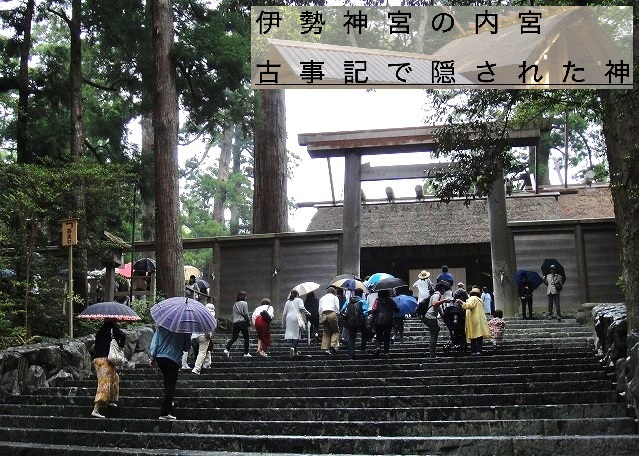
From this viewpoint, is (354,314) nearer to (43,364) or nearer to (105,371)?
(105,371)

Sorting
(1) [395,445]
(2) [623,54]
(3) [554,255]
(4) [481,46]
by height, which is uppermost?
(4) [481,46]

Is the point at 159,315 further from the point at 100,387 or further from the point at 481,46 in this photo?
the point at 481,46

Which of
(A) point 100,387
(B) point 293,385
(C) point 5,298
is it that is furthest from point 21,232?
(B) point 293,385

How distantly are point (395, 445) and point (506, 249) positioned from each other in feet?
35.2

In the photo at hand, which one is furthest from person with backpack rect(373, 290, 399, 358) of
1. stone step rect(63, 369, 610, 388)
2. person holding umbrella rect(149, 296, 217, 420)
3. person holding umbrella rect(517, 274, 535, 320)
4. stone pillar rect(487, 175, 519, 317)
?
stone pillar rect(487, 175, 519, 317)

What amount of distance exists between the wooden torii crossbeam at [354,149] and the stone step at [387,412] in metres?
9.01

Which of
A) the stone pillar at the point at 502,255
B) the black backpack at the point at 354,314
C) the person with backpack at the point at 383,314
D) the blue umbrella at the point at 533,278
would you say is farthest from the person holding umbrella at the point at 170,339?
the stone pillar at the point at 502,255

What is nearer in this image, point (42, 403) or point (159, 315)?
point (159, 315)

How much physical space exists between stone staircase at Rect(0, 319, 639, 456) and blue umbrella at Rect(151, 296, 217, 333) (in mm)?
984

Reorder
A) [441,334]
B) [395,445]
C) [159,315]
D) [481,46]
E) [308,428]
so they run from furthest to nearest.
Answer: [441,334] → [481,46] → [159,315] → [308,428] → [395,445]

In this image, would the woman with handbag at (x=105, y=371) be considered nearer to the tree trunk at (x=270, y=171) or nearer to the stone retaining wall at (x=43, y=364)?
the stone retaining wall at (x=43, y=364)

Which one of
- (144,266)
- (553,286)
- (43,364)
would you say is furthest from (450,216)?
(43,364)

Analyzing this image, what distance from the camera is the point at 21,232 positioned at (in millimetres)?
12180

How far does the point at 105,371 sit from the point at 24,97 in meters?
9.40
